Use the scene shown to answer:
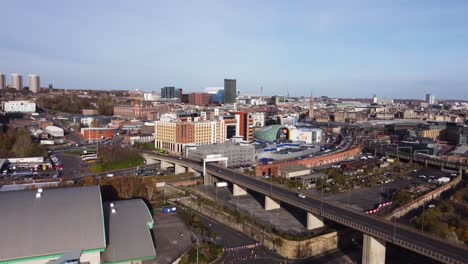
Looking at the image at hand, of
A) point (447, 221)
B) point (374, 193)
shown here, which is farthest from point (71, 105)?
point (447, 221)

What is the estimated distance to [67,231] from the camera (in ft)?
34.6

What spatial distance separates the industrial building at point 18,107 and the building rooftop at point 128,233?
4361cm

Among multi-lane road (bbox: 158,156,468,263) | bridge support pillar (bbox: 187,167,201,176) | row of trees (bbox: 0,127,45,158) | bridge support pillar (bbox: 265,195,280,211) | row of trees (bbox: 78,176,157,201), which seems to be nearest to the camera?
multi-lane road (bbox: 158,156,468,263)

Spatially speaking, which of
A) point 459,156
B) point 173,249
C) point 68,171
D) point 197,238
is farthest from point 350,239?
point 459,156

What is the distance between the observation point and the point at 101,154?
26.0 m

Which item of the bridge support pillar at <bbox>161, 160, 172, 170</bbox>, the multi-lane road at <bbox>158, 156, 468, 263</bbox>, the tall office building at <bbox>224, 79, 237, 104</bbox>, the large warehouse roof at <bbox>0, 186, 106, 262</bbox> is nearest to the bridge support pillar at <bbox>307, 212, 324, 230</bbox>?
the multi-lane road at <bbox>158, 156, 468, 263</bbox>

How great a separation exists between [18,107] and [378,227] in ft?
165

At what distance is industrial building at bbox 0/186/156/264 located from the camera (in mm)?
10016

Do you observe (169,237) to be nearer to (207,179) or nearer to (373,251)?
(373,251)

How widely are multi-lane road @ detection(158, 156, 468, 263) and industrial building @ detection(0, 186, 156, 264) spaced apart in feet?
19.3

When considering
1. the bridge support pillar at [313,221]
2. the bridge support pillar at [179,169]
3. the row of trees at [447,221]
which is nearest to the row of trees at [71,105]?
the bridge support pillar at [179,169]

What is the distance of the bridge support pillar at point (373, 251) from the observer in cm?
1153

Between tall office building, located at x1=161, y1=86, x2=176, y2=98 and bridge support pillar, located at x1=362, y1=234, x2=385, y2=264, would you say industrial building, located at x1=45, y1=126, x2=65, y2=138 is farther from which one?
tall office building, located at x1=161, y1=86, x2=176, y2=98

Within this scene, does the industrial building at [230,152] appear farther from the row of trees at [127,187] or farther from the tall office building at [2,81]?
the tall office building at [2,81]
